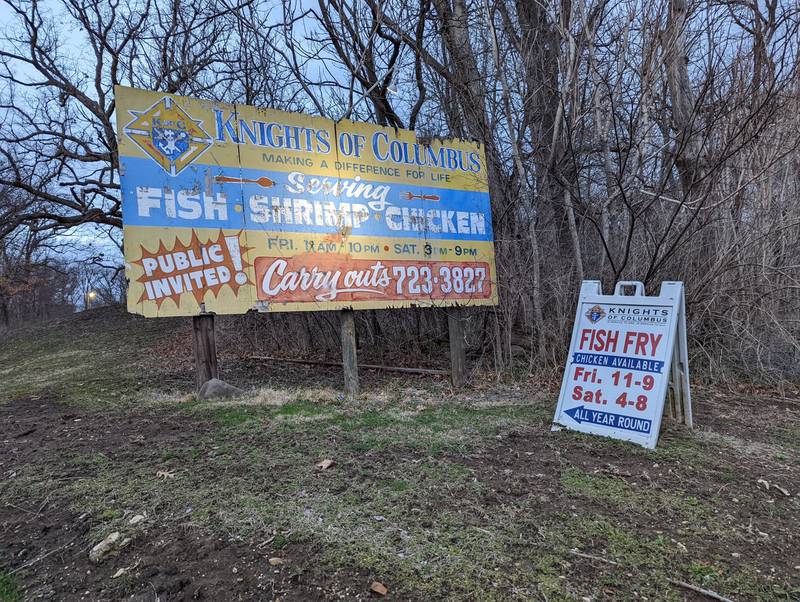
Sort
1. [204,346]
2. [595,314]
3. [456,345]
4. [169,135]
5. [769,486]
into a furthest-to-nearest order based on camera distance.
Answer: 1. [456,345]
2. [204,346]
3. [169,135]
4. [595,314]
5. [769,486]

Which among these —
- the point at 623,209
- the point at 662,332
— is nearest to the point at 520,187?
the point at 623,209

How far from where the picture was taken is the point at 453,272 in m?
6.59

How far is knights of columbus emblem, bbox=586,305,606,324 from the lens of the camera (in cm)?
436

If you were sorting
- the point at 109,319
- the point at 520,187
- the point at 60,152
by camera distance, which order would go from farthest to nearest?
the point at 109,319
the point at 60,152
the point at 520,187

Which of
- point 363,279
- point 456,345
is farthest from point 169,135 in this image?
point 456,345

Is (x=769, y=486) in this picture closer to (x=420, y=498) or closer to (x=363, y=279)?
(x=420, y=498)

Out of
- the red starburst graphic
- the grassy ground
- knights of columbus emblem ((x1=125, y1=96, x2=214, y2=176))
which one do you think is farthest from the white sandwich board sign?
knights of columbus emblem ((x1=125, y1=96, x2=214, y2=176))

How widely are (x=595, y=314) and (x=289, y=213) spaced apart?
11.9 feet

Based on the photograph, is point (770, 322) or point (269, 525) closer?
point (269, 525)

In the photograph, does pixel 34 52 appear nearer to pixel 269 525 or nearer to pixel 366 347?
pixel 366 347

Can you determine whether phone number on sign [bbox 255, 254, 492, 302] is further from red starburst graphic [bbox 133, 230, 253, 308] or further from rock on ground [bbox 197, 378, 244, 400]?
rock on ground [bbox 197, 378, 244, 400]

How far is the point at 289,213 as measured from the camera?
18.7ft

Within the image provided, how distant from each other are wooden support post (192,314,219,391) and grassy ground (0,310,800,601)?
59 cm

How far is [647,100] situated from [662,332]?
3343 millimetres
